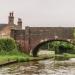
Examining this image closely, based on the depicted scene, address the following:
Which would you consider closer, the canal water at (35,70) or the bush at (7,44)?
the canal water at (35,70)

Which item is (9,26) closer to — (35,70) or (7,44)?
(7,44)

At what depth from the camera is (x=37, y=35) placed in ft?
160

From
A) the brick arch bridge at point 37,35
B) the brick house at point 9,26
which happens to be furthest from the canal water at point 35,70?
the brick house at point 9,26

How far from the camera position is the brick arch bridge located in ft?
156

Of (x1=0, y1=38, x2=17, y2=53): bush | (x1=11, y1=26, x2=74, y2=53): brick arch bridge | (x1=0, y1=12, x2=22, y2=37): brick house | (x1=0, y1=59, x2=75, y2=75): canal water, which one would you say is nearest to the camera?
(x1=0, y1=59, x2=75, y2=75): canal water

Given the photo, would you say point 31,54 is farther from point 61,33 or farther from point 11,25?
point 11,25

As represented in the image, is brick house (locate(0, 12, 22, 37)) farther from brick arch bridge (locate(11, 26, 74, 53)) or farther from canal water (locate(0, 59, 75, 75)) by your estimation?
canal water (locate(0, 59, 75, 75))

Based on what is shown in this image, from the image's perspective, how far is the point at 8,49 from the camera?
45.6 meters

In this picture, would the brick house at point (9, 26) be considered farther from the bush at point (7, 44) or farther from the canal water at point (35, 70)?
the canal water at point (35, 70)

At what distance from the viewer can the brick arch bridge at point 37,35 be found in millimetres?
47562

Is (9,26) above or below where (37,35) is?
above

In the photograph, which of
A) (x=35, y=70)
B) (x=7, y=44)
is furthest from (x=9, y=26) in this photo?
(x=35, y=70)

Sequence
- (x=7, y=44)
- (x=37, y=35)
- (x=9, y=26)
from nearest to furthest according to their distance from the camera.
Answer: (x=7, y=44)
(x=37, y=35)
(x=9, y=26)

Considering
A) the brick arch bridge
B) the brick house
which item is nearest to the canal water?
the brick arch bridge
